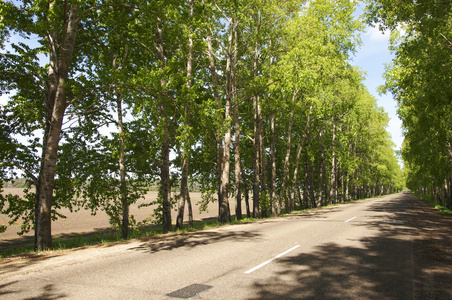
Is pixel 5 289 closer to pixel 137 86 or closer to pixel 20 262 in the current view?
pixel 20 262

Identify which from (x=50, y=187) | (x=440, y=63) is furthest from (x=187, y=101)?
(x=440, y=63)

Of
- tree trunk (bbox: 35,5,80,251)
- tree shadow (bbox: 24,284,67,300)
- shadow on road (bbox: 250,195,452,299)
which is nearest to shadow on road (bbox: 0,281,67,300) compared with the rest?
tree shadow (bbox: 24,284,67,300)

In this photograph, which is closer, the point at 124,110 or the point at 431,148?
the point at 124,110

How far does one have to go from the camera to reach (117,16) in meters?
14.7

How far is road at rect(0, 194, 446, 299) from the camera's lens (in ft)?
15.3

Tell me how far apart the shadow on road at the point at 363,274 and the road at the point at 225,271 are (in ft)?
0.06

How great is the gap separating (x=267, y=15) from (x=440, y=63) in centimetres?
1104

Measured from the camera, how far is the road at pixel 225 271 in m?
4.66

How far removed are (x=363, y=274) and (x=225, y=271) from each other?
2.62m

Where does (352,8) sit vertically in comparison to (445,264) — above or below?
above

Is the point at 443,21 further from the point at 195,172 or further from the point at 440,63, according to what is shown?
the point at 195,172

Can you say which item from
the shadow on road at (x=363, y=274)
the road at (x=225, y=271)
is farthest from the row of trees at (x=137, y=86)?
the shadow on road at (x=363, y=274)

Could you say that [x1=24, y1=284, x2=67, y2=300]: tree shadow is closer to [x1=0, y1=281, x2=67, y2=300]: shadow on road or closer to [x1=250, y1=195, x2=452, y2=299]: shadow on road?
[x1=0, y1=281, x2=67, y2=300]: shadow on road

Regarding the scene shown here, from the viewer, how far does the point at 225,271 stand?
5.79m
